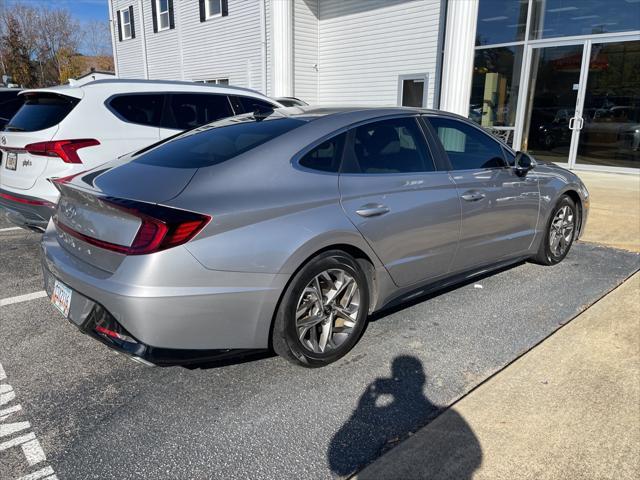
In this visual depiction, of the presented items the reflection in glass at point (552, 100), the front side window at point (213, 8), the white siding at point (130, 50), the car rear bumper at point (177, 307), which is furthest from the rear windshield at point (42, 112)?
the white siding at point (130, 50)

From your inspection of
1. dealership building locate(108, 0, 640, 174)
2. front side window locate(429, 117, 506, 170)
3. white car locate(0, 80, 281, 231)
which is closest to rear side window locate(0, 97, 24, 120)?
white car locate(0, 80, 281, 231)

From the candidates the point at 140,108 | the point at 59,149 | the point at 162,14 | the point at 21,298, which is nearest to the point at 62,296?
the point at 21,298

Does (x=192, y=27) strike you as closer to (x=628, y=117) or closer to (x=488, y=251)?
(x=628, y=117)

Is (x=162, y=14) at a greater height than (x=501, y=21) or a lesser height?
greater

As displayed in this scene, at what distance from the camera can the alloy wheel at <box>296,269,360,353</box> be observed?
285cm

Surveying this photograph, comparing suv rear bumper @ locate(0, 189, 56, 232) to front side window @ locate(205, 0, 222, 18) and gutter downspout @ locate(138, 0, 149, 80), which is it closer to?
front side window @ locate(205, 0, 222, 18)

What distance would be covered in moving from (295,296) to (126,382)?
3.74 feet

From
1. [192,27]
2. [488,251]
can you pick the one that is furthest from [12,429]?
[192,27]

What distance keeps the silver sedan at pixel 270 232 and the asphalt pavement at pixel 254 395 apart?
0.91 ft

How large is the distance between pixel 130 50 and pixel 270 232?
24.1 m

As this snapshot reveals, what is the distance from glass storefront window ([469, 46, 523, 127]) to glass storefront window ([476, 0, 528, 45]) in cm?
27

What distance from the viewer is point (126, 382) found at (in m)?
2.89

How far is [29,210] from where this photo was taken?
4.55 m

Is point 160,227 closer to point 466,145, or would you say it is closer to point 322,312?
point 322,312
